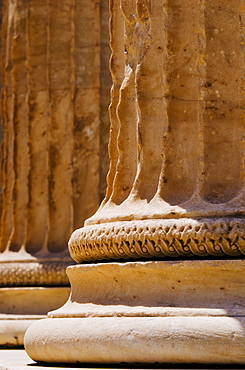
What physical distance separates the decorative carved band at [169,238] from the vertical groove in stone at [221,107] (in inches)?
20.7

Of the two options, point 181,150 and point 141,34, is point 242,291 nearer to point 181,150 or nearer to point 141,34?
point 181,150

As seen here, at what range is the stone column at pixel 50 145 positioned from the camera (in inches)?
634

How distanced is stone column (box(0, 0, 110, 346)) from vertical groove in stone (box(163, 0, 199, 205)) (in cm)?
669

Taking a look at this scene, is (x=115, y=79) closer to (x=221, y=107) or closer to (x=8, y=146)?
(x=221, y=107)

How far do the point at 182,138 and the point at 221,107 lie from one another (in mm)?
476

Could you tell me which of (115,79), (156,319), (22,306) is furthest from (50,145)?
(156,319)

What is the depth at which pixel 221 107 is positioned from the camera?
926 cm

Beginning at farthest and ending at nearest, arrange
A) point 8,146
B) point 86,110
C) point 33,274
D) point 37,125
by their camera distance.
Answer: point 8,146, point 37,125, point 86,110, point 33,274

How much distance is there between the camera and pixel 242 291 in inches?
334

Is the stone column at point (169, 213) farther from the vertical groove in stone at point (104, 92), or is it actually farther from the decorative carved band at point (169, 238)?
the vertical groove in stone at point (104, 92)

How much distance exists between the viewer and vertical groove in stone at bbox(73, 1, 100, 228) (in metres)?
16.3

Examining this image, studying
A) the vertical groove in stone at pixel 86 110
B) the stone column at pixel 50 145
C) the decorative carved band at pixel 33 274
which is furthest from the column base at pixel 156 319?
the vertical groove in stone at pixel 86 110

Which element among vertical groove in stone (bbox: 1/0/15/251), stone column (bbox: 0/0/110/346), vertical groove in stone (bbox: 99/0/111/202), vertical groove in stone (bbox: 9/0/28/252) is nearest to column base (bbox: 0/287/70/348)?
stone column (bbox: 0/0/110/346)

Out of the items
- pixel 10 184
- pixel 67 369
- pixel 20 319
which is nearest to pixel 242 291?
pixel 67 369
